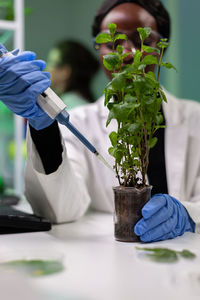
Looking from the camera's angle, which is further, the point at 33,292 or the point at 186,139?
the point at 186,139

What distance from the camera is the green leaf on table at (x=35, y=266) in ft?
2.37

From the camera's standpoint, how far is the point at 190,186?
1525 mm

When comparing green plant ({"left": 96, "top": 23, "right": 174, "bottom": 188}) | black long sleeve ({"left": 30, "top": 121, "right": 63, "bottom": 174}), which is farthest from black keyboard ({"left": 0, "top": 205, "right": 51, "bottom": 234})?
green plant ({"left": 96, "top": 23, "right": 174, "bottom": 188})

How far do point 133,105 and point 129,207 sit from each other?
0.83 ft

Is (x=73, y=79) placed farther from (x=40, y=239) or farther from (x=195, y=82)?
(x=40, y=239)

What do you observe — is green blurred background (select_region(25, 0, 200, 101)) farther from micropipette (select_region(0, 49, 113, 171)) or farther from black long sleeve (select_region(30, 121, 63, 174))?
micropipette (select_region(0, 49, 113, 171))

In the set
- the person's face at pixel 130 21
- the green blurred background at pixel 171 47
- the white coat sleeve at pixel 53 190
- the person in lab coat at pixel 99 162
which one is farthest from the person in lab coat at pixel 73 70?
the white coat sleeve at pixel 53 190

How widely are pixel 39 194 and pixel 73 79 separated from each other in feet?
9.72

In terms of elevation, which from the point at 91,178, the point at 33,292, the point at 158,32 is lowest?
the point at 91,178

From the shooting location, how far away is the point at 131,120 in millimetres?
898

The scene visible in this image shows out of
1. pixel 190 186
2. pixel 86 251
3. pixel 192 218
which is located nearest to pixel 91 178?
pixel 190 186

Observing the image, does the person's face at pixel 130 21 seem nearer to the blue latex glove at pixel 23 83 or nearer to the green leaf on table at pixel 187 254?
the blue latex glove at pixel 23 83

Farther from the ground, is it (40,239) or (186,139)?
(186,139)

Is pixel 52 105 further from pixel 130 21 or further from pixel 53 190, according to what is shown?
pixel 130 21
